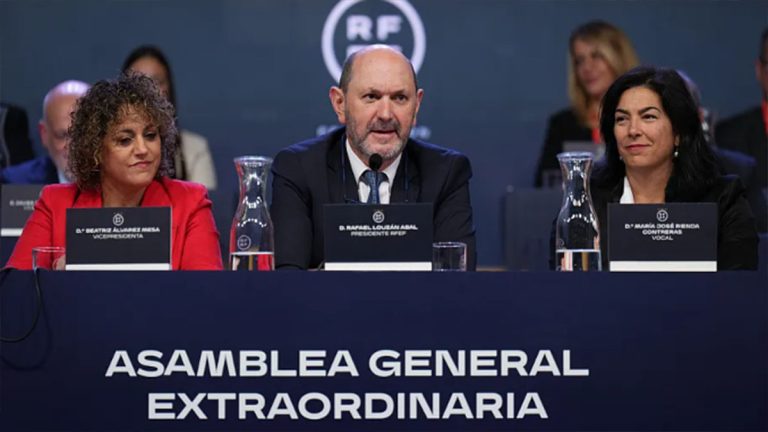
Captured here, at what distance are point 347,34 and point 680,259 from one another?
373cm

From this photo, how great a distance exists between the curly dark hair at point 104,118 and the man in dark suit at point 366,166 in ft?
1.01

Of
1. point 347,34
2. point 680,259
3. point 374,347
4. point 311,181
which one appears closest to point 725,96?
point 347,34

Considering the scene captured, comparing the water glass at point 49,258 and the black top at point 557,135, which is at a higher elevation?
the black top at point 557,135

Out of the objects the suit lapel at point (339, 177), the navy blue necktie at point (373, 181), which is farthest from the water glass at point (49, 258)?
the suit lapel at point (339, 177)

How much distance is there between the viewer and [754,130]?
5516 mm

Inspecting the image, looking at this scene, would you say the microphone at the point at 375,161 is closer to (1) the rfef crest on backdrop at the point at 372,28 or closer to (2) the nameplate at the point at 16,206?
(2) the nameplate at the point at 16,206

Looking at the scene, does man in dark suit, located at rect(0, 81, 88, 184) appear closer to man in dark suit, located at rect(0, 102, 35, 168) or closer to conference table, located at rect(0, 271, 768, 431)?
man in dark suit, located at rect(0, 102, 35, 168)

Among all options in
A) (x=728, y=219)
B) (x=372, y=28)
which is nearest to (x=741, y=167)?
(x=728, y=219)

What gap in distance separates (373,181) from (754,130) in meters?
3.63

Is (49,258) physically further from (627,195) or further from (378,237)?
(627,195)

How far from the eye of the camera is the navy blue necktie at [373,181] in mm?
2388

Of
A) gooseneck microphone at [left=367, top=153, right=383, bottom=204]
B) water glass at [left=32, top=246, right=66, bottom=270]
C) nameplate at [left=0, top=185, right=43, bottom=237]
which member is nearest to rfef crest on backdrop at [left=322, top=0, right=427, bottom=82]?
nameplate at [left=0, top=185, right=43, bottom=237]

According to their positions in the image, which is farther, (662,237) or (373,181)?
(373,181)

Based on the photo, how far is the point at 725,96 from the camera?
5.57m
